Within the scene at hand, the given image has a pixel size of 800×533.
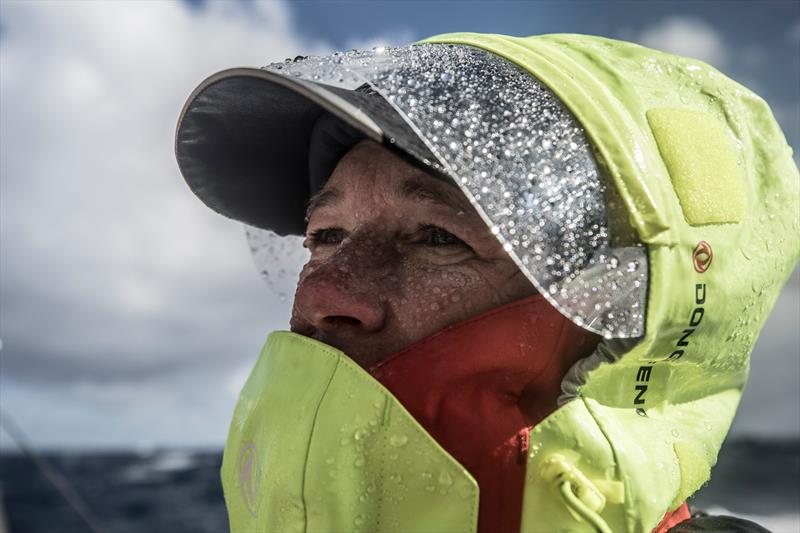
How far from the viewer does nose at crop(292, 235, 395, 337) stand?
54.1 inches

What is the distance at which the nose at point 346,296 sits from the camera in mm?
1373

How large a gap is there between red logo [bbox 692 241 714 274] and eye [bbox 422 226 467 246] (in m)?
0.38

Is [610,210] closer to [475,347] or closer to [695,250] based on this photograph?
[695,250]

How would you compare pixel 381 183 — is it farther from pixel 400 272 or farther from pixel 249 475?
pixel 249 475

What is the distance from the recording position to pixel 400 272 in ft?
4.76

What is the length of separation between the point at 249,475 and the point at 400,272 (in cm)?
42

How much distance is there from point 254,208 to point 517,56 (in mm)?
916

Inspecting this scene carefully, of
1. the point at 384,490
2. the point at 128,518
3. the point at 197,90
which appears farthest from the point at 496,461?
the point at 128,518

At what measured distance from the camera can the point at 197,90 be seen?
1637mm

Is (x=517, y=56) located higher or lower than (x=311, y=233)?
higher

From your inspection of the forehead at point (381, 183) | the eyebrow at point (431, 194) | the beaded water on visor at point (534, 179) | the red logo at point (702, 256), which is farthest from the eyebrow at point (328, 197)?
the red logo at point (702, 256)

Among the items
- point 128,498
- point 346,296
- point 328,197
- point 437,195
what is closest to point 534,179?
point 437,195

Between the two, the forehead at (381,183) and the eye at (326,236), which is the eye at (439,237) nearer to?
the forehead at (381,183)

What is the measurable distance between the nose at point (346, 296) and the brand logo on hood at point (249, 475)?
23cm
